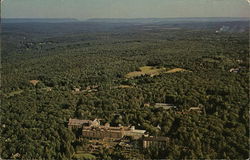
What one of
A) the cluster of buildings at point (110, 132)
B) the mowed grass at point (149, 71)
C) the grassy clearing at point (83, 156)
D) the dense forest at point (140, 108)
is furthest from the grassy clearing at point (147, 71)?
the grassy clearing at point (83, 156)

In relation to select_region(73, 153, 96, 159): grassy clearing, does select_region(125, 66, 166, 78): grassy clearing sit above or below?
above

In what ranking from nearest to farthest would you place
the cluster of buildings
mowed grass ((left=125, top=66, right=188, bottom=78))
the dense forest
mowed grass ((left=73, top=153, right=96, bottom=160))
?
mowed grass ((left=73, top=153, right=96, bottom=160)) → the dense forest → the cluster of buildings → mowed grass ((left=125, top=66, right=188, bottom=78))

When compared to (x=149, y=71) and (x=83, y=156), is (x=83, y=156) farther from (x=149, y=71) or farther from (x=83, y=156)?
(x=149, y=71)

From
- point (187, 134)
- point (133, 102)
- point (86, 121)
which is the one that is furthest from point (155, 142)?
point (133, 102)

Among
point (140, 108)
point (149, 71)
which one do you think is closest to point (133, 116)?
point (140, 108)

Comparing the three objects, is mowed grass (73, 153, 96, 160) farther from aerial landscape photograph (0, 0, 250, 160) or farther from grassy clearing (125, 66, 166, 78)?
grassy clearing (125, 66, 166, 78)

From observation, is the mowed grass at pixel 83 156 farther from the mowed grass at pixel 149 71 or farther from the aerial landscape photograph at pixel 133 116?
the mowed grass at pixel 149 71

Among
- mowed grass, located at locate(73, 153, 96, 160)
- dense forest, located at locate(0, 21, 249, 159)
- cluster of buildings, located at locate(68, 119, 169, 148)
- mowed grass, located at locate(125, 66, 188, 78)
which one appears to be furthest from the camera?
mowed grass, located at locate(125, 66, 188, 78)

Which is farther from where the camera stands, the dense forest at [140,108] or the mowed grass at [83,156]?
the dense forest at [140,108]

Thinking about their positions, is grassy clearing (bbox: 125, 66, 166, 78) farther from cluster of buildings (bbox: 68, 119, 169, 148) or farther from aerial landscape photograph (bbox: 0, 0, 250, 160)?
cluster of buildings (bbox: 68, 119, 169, 148)

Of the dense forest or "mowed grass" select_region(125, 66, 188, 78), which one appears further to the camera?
"mowed grass" select_region(125, 66, 188, 78)

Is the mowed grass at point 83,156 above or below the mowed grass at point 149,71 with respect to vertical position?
below

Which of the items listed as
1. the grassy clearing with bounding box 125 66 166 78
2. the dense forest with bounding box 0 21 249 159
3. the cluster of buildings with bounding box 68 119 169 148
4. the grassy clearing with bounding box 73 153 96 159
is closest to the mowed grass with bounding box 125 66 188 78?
the grassy clearing with bounding box 125 66 166 78
